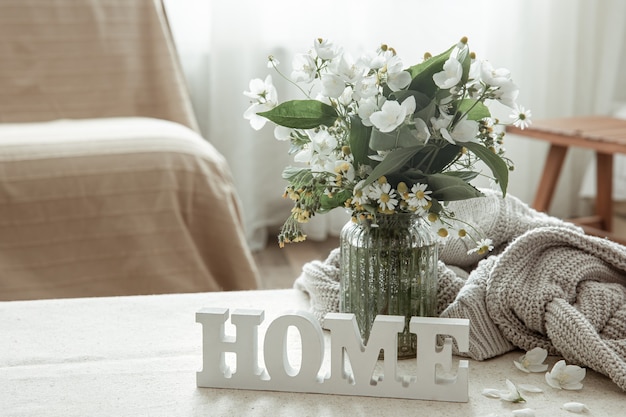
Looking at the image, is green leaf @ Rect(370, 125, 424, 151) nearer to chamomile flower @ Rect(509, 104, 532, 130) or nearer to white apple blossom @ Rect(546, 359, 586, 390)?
chamomile flower @ Rect(509, 104, 532, 130)

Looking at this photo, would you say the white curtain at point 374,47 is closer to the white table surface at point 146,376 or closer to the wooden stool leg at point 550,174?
the wooden stool leg at point 550,174

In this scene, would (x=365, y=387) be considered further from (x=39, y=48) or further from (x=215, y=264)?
(x=39, y=48)

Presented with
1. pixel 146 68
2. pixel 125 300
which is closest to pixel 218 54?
pixel 146 68

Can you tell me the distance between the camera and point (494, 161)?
96cm

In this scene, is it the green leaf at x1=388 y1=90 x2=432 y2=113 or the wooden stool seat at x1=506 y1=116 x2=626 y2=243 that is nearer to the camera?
the green leaf at x1=388 y1=90 x2=432 y2=113

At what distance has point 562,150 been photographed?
2.74 metres

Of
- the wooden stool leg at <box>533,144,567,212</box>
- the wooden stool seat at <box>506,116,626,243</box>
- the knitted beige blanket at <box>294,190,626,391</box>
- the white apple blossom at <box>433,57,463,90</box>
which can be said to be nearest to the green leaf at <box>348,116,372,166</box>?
the white apple blossom at <box>433,57,463,90</box>

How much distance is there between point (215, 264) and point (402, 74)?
4.13 feet

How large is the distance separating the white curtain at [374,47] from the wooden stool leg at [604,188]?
1.41 ft

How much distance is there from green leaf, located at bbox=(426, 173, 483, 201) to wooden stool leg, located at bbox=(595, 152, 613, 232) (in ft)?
6.47

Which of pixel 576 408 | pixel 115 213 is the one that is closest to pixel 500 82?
pixel 576 408

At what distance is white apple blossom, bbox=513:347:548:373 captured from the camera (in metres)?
1.02

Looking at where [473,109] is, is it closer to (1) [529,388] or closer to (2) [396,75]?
(2) [396,75]

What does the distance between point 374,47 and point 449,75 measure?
2201 mm
